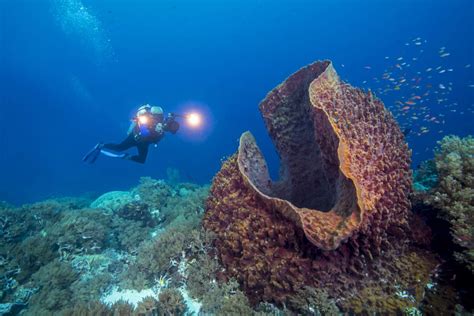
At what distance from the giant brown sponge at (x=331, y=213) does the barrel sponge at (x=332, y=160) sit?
13 mm

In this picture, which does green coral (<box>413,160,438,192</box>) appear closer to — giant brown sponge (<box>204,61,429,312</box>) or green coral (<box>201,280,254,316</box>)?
giant brown sponge (<box>204,61,429,312</box>)

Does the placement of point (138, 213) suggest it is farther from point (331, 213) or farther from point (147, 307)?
point (331, 213)

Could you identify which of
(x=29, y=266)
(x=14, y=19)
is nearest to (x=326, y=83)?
(x=29, y=266)

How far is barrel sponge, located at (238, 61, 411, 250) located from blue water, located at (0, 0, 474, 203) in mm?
55751

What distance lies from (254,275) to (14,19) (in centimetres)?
7316

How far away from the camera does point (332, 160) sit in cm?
339

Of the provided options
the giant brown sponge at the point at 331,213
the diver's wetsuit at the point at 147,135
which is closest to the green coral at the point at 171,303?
the giant brown sponge at the point at 331,213

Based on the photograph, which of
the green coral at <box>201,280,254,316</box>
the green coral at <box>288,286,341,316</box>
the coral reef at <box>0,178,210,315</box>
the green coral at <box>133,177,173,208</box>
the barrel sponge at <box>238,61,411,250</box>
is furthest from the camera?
the green coral at <box>133,177,173,208</box>

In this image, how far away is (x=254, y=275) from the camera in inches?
130

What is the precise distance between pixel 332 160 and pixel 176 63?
101 m

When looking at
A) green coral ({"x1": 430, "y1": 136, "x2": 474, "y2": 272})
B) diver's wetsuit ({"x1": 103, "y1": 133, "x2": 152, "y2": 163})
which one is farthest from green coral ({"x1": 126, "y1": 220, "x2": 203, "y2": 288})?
diver's wetsuit ({"x1": 103, "y1": 133, "x2": 152, "y2": 163})

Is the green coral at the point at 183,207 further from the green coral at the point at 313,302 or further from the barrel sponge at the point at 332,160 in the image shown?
the green coral at the point at 313,302

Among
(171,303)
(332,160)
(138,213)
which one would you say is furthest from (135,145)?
(332,160)

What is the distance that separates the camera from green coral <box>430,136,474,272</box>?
298 cm
